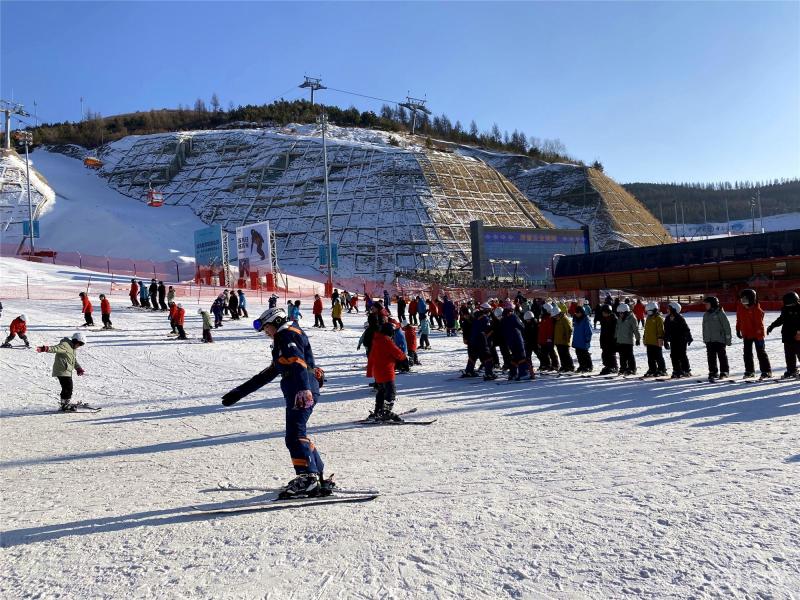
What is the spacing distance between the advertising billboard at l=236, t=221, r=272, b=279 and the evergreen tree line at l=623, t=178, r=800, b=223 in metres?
117

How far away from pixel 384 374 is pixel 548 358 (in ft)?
19.8

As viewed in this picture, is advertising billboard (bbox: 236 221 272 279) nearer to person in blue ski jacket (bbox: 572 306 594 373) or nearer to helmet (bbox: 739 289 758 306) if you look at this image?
person in blue ski jacket (bbox: 572 306 594 373)

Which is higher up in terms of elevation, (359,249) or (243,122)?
(243,122)

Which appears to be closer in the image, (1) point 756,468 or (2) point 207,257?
(1) point 756,468

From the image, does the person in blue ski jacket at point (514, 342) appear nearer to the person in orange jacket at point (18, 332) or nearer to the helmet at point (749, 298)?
the helmet at point (749, 298)

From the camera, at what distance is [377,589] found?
330 cm

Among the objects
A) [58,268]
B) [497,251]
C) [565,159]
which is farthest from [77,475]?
[565,159]

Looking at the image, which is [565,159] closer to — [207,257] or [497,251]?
[497,251]

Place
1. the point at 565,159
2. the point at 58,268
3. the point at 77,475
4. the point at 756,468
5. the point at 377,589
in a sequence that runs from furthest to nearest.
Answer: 1. the point at 565,159
2. the point at 58,268
3. the point at 77,475
4. the point at 756,468
5. the point at 377,589

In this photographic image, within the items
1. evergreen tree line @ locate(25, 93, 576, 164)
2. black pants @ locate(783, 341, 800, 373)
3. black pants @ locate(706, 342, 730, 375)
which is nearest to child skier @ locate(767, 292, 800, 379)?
black pants @ locate(783, 341, 800, 373)

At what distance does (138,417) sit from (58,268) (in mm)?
30748

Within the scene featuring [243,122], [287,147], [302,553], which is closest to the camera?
[302,553]

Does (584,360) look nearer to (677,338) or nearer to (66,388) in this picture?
(677,338)

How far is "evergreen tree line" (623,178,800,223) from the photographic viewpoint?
143m
